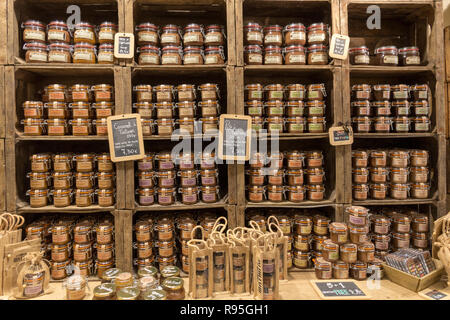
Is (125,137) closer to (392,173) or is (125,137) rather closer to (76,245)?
(76,245)

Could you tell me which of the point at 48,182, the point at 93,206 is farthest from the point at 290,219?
the point at 48,182

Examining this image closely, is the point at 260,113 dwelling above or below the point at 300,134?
above

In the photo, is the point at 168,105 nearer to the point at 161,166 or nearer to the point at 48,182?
the point at 161,166

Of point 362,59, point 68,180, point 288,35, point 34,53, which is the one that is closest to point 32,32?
point 34,53

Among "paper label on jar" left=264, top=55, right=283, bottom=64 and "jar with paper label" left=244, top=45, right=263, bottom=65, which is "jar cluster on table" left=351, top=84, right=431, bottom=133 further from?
"jar with paper label" left=244, top=45, right=263, bottom=65

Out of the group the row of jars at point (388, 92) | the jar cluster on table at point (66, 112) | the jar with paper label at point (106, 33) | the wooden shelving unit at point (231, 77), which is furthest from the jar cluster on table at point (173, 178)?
the row of jars at point (388, 92)

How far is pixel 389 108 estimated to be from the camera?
250cm

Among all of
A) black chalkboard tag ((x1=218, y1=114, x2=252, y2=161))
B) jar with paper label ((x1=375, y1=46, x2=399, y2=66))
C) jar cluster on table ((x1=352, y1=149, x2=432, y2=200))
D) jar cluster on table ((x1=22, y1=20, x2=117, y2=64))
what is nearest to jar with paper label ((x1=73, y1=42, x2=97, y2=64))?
jar cluster on table ((x1=22, y1=20, x2=117, y2=64))

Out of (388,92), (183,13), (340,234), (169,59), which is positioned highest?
(183,13)

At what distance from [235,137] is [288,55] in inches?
31.3

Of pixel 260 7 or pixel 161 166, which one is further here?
pixel 260 7

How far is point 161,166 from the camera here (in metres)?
2.31
